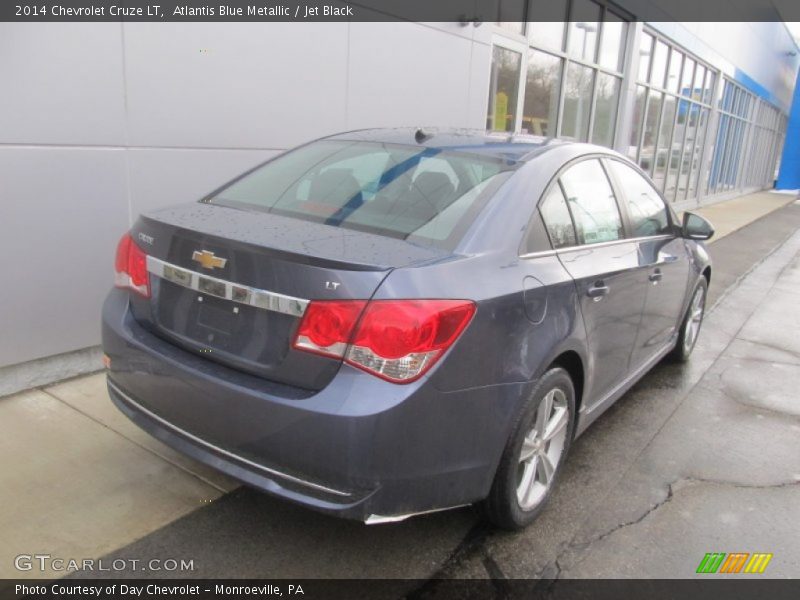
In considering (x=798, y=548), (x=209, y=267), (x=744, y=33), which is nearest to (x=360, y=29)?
(x=209, y=267)

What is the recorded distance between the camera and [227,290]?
230 cm

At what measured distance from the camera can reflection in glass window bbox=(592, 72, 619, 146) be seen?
472 inches

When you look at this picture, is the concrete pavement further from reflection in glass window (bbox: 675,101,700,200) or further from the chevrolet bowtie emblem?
reflection in glass window (bbox: 675,101,700,200)

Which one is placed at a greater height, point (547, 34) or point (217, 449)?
point (547, 34)

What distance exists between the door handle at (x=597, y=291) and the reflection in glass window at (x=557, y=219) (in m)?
0.22

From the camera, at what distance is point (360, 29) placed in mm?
5887

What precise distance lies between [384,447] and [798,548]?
6.70 feet

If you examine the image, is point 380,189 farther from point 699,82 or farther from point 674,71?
point 699,82

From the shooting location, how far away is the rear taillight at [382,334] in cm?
208

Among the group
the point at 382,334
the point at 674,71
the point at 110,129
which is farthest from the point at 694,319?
the point at 674,71

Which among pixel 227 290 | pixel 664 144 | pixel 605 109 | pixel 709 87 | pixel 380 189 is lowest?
pixel 227 290

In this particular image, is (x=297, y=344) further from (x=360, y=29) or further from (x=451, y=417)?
(x=360, y=29)

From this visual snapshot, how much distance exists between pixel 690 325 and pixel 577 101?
711 centimetres

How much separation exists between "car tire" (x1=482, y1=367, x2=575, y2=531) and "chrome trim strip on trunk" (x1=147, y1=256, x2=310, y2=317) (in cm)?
98
